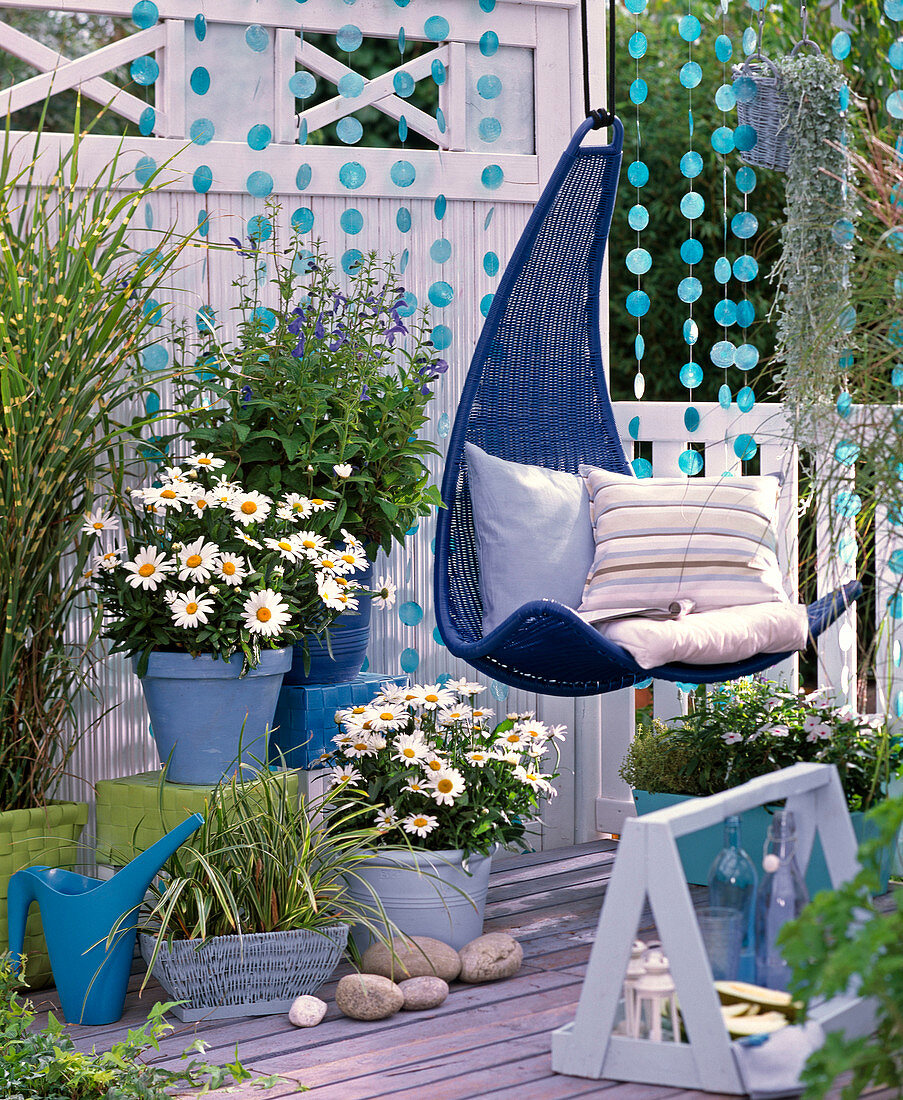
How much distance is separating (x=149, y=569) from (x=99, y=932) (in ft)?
2.03

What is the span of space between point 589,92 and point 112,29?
265 cm

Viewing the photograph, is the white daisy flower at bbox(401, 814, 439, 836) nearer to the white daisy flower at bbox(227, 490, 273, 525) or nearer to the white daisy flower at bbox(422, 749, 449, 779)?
the white daisy flower at bbox(422, 749, 449, 779)

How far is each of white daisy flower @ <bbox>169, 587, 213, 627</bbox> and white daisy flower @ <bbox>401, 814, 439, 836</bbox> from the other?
0.53 meters

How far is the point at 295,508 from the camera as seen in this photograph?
2529 millimetres

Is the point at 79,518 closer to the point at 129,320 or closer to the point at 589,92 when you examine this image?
the point at 129,320

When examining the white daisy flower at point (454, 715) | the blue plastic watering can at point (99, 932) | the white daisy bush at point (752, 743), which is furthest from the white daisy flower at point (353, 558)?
the white daisy bush at point (752, 743)

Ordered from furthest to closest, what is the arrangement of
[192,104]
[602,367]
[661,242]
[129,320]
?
[661,242] → [602,367] → [192,104] → [129,320]

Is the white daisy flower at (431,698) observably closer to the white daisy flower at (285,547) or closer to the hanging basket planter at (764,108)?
the white daisy flower at (285,547)

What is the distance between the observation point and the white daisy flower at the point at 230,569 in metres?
2.39

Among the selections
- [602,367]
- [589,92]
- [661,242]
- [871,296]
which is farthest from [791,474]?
[661,242]

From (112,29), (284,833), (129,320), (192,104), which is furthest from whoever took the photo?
(112,29)

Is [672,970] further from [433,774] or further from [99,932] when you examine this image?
[99,932]

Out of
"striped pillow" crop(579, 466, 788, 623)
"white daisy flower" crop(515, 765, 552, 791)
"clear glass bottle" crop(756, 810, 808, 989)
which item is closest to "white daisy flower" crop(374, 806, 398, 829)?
"white daisy flower" crop(515, 765, 552, 791)

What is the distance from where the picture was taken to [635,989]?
1830 mm
